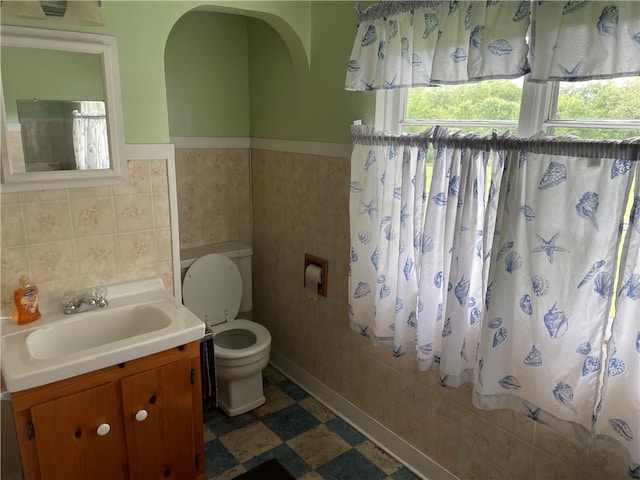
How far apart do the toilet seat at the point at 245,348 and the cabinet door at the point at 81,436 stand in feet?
2.59

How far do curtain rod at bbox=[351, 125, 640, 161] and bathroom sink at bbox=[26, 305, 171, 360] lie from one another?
117 cm

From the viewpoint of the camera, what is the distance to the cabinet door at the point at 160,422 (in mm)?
1687

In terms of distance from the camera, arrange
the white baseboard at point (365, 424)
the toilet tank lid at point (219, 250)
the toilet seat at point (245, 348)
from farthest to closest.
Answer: the toilet tank lid at point (219, 250), the toilet seat at point (245, 348), the white baseboard at point (365, 424)

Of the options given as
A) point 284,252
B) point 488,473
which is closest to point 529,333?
point 488,473

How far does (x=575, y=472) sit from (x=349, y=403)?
3.97ft

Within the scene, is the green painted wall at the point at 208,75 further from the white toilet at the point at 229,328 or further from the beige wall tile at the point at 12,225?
the beige wall tile at the point at 12,225

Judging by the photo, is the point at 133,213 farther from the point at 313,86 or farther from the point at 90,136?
the point at 313,86

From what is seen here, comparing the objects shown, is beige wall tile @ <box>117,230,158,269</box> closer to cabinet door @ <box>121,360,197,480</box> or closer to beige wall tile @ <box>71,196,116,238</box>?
beige wall tile @ <box>71,196,116,238</box>

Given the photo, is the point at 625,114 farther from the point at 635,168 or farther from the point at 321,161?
the point at 321,161

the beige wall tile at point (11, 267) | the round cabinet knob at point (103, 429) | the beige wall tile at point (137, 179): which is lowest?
the round cabinet knob at point (103, 429)

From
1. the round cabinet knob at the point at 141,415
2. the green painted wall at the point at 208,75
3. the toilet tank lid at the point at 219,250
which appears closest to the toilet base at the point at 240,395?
the toilet tank lid at the point at 219,250

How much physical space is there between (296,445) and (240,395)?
0.44 m

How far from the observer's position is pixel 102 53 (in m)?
1.79

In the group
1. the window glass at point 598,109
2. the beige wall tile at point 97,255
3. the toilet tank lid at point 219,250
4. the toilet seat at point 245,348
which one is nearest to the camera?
the window glass at point 598,109
